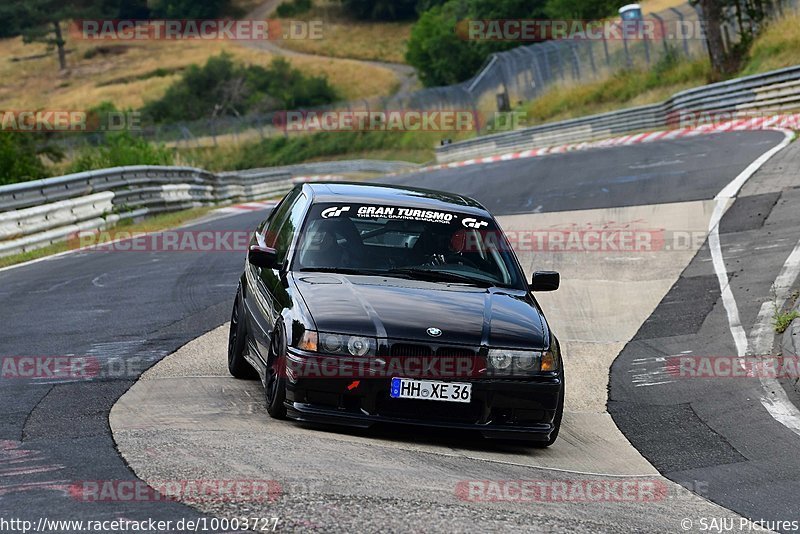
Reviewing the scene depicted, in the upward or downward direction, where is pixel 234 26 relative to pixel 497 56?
downward

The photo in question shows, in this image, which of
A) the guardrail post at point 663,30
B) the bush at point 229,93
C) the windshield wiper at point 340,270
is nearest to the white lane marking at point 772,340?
the windshield wiper at point 340,270

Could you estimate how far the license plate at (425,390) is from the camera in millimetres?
6988

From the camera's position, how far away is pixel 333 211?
8.50 meters

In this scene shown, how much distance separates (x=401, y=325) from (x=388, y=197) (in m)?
1.88

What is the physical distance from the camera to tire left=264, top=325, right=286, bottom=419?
717cm

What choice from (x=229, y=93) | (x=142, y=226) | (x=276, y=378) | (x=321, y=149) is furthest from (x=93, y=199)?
(x=229, y=93)

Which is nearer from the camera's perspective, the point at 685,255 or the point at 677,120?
the point at 685,255

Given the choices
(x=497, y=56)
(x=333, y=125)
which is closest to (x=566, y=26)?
→ (x=333, y=125)

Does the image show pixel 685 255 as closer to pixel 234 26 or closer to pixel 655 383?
pixel 655 383

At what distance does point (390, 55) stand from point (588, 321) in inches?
4297

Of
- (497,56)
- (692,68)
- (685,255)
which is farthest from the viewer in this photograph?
(497,56)

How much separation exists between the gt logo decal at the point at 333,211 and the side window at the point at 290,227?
16cm

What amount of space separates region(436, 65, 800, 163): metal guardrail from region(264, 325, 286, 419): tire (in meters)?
24.7

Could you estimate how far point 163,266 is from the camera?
15.6 metres
